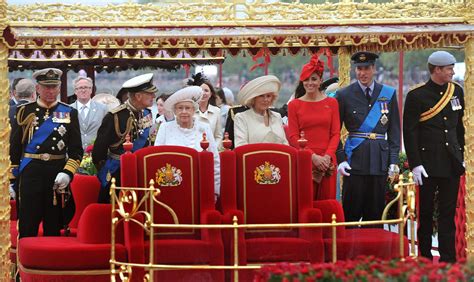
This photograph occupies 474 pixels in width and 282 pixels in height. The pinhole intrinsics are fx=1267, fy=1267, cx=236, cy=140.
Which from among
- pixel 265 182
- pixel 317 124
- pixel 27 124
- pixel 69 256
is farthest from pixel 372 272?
pixel 27 124

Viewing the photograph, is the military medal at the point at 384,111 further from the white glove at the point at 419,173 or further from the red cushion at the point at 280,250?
the red cushion at the point at 280,250

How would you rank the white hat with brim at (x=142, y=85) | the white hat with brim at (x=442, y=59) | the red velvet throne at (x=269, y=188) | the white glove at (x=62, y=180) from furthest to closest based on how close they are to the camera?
the white hat with brim at (x=442, y=59) < the white hat with brim at (x=142, y=85) < the white glove at (x=62, y=180) < the red velvet throne at (x=269, y=188)

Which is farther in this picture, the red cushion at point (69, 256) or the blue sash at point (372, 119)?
the blue sash at point (372, 119)

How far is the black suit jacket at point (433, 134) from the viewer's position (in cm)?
1053

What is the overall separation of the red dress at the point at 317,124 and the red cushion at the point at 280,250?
4.40 feet

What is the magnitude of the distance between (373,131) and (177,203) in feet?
6.84

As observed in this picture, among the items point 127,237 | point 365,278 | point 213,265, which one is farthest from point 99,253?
point 365,278

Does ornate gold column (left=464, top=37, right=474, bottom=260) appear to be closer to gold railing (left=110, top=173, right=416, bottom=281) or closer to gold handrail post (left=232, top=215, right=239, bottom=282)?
gold railing (left=110, top=173, right=416, bottom=281)

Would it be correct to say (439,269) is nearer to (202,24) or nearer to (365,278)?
(365,278)

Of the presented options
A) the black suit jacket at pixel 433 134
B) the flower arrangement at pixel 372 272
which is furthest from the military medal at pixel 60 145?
the flower arrangement at pixel 372 272

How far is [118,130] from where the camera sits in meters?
9.80

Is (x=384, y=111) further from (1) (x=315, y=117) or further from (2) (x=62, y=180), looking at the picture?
(2) (x=62, y=180)

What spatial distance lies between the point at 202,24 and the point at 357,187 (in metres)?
1.92

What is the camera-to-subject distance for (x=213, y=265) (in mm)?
8711
